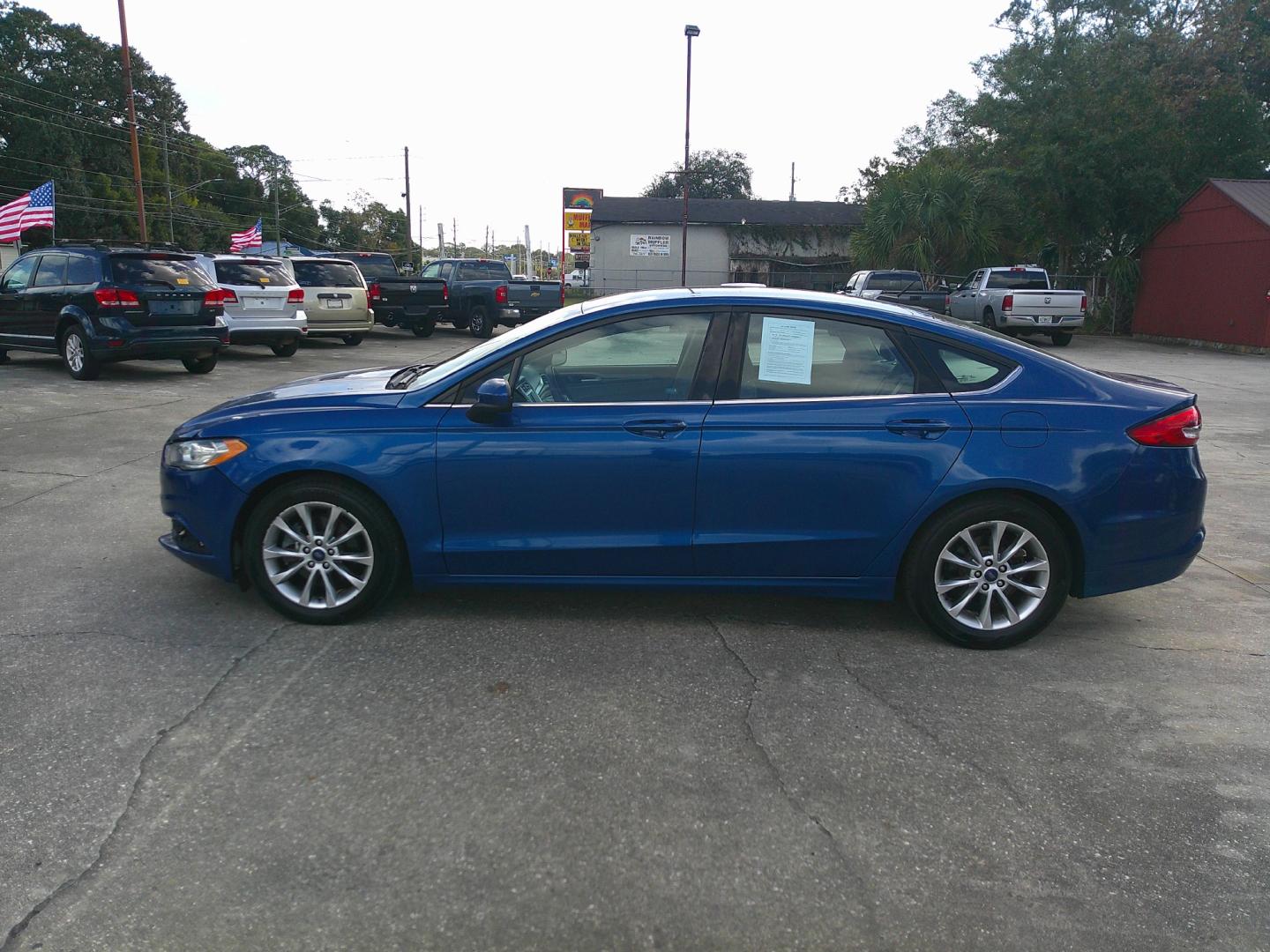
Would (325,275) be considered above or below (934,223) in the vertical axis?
below

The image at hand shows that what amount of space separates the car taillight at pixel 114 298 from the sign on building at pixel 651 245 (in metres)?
38.0

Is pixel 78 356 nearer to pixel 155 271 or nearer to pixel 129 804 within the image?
pixel 155 271

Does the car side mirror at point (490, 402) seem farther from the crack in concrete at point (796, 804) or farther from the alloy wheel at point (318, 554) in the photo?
the crack in concrete at point (796, 804)

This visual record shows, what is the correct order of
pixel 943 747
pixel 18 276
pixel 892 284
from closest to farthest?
pixel 943 747
pixel 18 276
pixel 892 284

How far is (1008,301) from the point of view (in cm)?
2319

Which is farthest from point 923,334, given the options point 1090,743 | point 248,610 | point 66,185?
point 66,185

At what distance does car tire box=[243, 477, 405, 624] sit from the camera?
15.0 feet

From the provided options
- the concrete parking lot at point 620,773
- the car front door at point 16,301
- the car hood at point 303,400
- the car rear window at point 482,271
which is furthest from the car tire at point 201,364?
the car rear window at point 482,271

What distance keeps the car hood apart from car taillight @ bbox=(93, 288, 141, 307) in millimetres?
9393

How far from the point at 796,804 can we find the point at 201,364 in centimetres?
1391

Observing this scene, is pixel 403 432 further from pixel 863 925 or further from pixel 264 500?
pixel 863 925

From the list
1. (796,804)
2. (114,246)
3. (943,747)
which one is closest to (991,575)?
(943,747)

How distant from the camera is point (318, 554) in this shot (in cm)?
464

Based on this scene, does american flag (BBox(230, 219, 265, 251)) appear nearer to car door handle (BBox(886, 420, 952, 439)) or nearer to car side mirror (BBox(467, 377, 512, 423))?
car side mirror (BBox(467, 377, 512, 423))
